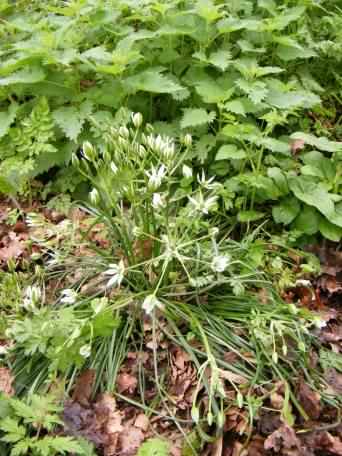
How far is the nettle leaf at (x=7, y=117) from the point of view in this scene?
2796 mm

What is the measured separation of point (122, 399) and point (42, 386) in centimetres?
31

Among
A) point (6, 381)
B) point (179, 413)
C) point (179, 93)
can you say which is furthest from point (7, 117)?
point (179, 413)

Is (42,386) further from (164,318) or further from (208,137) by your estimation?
(208,137)

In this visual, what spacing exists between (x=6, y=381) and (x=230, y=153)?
146cm

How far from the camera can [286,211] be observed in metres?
2.60

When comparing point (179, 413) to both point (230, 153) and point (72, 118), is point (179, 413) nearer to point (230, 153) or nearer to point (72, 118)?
point (230, 153)

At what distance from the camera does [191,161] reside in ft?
9.30

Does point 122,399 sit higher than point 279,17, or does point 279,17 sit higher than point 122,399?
point 279,17

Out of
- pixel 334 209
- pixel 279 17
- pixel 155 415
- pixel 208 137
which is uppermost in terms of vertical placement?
pixel 279 17

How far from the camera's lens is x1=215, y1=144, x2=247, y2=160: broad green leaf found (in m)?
2.55

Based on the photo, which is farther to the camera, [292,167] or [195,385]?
[292,167]

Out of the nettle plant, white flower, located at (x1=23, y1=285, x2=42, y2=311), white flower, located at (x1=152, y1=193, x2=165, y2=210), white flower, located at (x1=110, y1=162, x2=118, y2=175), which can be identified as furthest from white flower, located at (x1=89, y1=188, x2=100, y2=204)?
white flower, located at (x1=23, y1=285, x2=42, y2=311)

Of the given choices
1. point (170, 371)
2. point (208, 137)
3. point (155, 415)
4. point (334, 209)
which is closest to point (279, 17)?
point (208, 137)

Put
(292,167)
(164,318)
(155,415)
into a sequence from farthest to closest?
(292,167), (164,318), (155,415)
